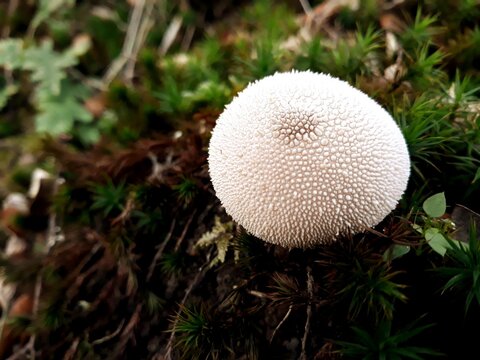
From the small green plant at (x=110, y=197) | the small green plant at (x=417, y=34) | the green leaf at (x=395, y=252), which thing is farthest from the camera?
the small green plant at (x=417, y=34)

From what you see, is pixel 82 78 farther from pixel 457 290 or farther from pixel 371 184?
pixel 457 290

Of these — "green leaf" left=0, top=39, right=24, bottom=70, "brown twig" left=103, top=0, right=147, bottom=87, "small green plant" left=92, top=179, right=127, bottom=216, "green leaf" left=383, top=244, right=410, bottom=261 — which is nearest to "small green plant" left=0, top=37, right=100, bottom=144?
"green leaf" left=0, top=39, right=24, bottom=70

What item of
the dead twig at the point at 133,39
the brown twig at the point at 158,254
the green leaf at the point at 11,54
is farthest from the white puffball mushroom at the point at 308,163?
the green leaf at the point at 11,54

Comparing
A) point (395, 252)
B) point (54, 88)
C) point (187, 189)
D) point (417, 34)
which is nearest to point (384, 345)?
point (395, 252)

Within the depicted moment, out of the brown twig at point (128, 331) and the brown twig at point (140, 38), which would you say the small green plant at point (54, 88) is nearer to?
the brown twig at point (140, 38)

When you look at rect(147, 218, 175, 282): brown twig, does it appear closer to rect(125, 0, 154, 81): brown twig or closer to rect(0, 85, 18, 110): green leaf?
rect(125, 0, 154, 81): brown twig

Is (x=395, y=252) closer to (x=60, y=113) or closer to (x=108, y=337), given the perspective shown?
(x=108, y=337)
